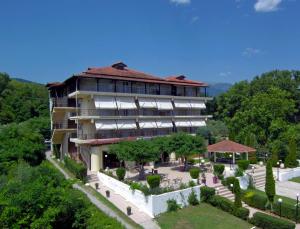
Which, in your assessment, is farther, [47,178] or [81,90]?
[81,90]

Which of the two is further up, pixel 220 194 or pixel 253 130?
pixel 253 130

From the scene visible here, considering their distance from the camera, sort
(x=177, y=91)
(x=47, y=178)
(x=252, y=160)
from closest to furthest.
Result: (x=47, y=178) → (x=252, y=160) → (x=177, y=91)

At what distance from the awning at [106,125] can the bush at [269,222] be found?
20767mm

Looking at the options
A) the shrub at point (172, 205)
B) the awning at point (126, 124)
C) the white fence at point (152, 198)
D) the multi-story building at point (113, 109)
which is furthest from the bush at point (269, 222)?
the awning at point (126, 124)

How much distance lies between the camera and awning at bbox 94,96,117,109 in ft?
119

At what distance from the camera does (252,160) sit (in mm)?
40625

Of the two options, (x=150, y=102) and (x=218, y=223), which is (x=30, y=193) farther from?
(x=150, y=102)

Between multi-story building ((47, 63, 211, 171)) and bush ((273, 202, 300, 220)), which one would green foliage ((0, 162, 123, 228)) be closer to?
bush ((273, 202, 300, 220))

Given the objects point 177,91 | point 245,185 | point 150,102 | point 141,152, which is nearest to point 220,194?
point 245,185

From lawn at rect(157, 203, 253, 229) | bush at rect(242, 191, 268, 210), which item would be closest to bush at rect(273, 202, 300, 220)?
bush at rect(242, 191, 268, 210)

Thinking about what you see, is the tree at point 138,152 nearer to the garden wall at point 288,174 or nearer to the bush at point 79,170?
the bush at point 79,170

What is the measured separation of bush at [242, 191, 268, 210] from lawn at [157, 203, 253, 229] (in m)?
3.18

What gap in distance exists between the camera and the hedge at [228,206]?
22484mm

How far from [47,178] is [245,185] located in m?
20.3
